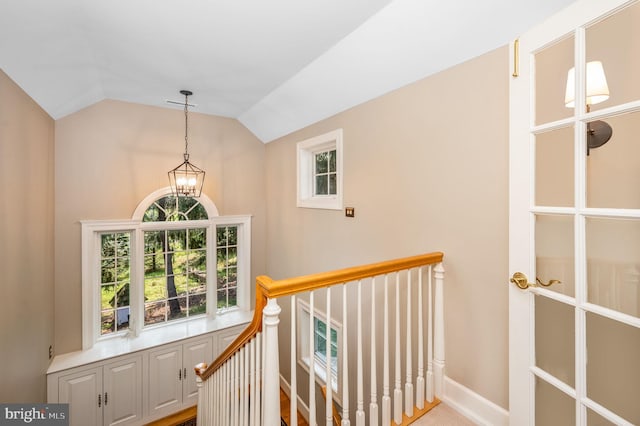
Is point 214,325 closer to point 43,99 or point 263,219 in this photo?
point 263,219

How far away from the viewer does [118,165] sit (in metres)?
3.29

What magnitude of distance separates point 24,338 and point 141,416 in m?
1.67

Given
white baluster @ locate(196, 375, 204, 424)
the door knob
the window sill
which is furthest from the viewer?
the window sill

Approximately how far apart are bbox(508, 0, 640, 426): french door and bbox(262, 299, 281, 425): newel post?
1.17m

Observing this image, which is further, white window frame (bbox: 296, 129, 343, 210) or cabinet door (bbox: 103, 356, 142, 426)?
cabinet door (bbox: 103, 356, 142, 426)

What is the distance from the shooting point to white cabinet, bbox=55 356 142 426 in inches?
113

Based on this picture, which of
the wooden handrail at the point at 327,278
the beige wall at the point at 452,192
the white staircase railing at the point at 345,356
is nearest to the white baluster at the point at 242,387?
the white staircase railing at the point at 345,356

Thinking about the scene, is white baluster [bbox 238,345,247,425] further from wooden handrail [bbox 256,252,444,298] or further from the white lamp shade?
the white lamp shade

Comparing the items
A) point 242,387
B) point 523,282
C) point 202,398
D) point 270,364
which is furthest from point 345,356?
point 202,398

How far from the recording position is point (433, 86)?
190 cm

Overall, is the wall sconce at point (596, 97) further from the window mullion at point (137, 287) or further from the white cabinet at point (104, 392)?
the white cabinet at point (104, 392)

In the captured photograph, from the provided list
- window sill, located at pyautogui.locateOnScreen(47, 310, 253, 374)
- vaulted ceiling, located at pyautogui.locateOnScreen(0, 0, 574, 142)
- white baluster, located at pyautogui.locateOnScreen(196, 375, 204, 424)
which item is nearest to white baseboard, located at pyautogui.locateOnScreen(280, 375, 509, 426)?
white baluster, located at pyautogui.locateOnScreen(196, 375, 204, 424)

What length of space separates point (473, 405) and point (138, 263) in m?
3.76

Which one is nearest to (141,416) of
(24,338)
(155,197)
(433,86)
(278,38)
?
(24,338)
